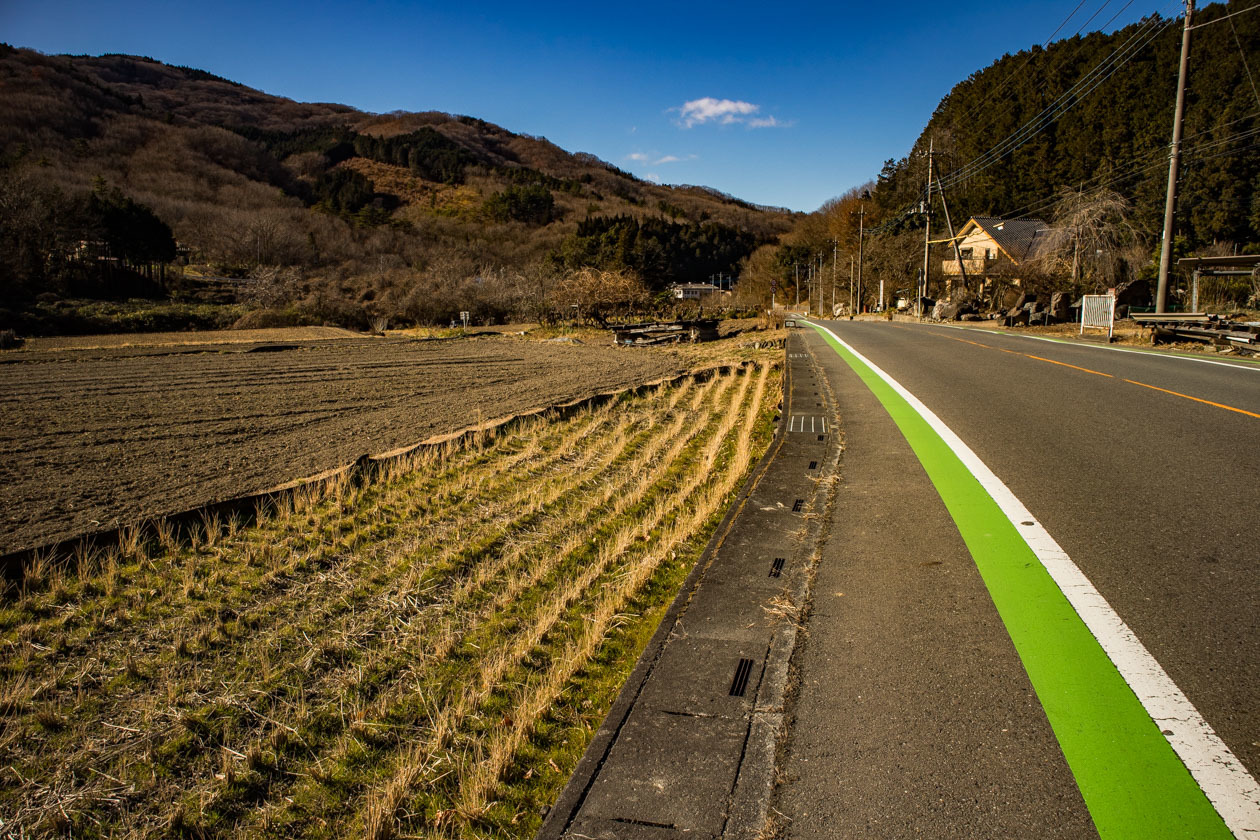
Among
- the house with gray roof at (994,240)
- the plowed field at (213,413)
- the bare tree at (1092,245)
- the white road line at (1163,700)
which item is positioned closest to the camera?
the white road line at (1163,700)

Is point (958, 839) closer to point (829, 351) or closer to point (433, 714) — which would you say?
point (433, 714)

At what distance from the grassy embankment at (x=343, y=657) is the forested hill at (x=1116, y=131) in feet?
98.8

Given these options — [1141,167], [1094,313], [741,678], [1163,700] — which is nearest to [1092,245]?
[1094,313]

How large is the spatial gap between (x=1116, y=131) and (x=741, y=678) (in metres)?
59.1

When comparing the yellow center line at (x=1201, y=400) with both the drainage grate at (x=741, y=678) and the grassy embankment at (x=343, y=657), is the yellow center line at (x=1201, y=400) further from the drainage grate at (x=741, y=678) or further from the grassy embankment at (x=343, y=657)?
the drainage grate at (x=741, y=678)

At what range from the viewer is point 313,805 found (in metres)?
2.53

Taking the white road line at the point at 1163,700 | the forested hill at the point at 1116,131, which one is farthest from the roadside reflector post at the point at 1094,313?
the white road line at the point at 1163,700

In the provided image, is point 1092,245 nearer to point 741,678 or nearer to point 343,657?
point 741,678

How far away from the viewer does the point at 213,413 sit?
1146 centimetres

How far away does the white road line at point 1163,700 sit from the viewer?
1.88 metres

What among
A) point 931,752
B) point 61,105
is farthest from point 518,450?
point 61,105

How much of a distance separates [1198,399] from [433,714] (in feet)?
29.3

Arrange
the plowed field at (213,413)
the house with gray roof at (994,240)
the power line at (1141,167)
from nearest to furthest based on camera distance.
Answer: the plowed field at (213,413)
the power line at (1141,167)
the house with gray roof at (994,240)

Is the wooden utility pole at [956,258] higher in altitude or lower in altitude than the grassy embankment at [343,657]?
higher
